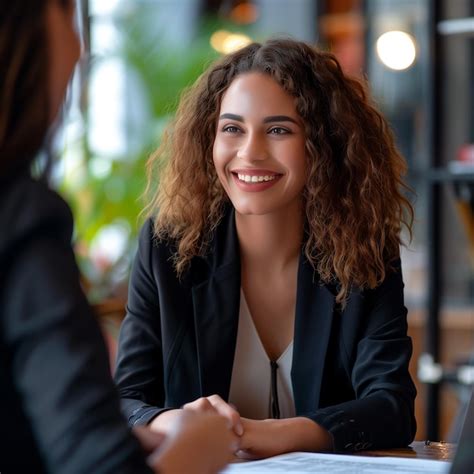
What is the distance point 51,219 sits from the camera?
95 centimetres

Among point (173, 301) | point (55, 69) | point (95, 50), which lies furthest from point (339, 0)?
point (55, 69)

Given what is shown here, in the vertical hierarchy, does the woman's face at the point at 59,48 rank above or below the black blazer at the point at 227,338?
above

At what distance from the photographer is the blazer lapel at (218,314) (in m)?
1.95

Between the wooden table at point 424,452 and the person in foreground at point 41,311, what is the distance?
2.50 feet

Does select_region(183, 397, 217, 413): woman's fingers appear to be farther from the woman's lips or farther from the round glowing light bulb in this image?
the round glowing light bulb

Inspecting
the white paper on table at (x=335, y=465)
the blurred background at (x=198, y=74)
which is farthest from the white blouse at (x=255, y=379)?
the blurred background at (x=198, y=74)

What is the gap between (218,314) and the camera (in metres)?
2.00

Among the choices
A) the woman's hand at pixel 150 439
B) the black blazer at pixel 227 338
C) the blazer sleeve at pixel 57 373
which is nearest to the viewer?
the blazer sleeve at pixel 57 373

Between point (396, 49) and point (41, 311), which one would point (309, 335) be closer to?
point (41, 311)

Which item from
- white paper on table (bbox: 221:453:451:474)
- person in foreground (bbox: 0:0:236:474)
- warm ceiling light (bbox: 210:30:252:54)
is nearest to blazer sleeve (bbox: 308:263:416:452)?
white paper on table (bbox: 221:453:451:474)

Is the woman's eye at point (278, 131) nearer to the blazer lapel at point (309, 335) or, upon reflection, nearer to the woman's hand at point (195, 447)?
the blazer lapel at point (309, 335)

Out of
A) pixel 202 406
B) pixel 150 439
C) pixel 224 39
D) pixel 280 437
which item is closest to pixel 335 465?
pixel 280 437

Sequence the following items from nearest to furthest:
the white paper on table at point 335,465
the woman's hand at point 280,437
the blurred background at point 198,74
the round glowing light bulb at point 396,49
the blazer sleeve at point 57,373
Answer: the blazer sleeve at point 57,373, the white paper on table at point 335,465, the woman's hand at point 280,437, the blurred background at point 198,74, the round glowing light bulb at point 396,49

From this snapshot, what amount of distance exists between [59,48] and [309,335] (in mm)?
1128
